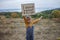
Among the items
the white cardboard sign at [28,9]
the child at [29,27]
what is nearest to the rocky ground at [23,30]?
the child at [29,27]

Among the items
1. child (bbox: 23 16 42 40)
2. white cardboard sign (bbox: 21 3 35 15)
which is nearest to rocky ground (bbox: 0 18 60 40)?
child (bbox: 23 16 42 40)

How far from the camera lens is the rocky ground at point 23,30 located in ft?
8.48

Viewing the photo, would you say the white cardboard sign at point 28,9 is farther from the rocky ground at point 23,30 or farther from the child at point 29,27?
the rocky ground at point 23,30

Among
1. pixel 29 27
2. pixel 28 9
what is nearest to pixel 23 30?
pixel 29 27

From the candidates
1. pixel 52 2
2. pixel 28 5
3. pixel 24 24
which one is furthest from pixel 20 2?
pixel 52 2

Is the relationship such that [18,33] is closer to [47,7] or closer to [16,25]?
[16,25]

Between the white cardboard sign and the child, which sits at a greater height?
the white cardboard sign

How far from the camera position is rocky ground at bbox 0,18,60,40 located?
102 inches

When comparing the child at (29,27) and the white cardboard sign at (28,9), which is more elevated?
the white cardboard sign at (28,9)

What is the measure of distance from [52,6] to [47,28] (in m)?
0.39

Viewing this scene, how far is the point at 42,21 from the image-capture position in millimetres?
2588

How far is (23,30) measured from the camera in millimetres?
2621

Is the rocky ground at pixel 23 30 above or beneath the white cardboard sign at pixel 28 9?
beneath

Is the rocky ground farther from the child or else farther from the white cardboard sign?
the white cardboard sign
